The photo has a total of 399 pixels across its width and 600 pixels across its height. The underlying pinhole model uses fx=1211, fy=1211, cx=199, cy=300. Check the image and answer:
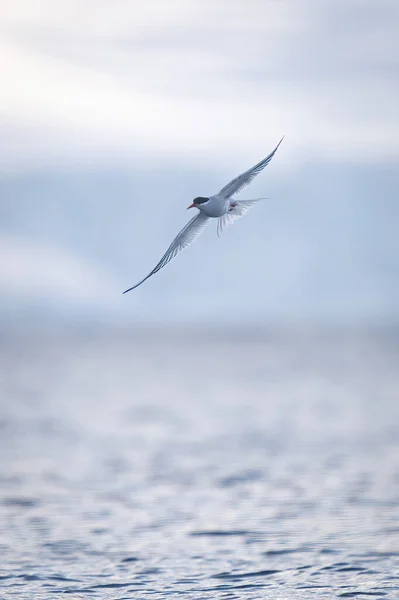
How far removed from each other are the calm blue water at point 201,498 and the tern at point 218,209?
847 centimetres

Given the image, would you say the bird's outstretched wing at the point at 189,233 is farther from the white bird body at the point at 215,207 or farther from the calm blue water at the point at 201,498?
the calm blue water at the point at 201,498

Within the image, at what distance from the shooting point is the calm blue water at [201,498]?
25.4 m

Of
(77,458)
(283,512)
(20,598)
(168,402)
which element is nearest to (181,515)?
(283,512)

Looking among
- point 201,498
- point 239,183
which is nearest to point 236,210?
point 239,183

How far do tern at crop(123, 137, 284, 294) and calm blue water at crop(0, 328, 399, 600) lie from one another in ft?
27.8

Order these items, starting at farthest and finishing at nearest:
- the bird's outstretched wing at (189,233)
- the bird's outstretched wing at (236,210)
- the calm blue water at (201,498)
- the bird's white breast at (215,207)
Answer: the calm blue water at (201,498) < the bird's outstretched wing at (236,210) < the bird's outstretched wing at (189,233) < the bird's white breast at (215,207)

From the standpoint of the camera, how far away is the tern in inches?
706

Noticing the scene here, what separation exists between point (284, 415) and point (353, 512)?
30409mm

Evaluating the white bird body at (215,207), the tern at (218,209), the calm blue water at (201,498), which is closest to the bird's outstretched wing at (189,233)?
Result: the tern at (218,209)

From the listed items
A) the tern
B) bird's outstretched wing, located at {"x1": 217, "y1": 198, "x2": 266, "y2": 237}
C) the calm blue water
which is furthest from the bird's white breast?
the calm blue water

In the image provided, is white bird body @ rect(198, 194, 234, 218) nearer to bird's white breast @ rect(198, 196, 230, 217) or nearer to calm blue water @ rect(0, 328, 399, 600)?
bird's white breast @ rect(198, 196, 230, 217)

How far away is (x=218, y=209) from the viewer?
17938 millimetres

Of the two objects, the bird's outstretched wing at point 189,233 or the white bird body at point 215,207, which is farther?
the bird's outstretched wing at point 189,233

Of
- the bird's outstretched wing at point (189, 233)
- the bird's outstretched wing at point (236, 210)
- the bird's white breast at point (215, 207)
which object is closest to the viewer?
the bird's white breast at point (215, 207)
